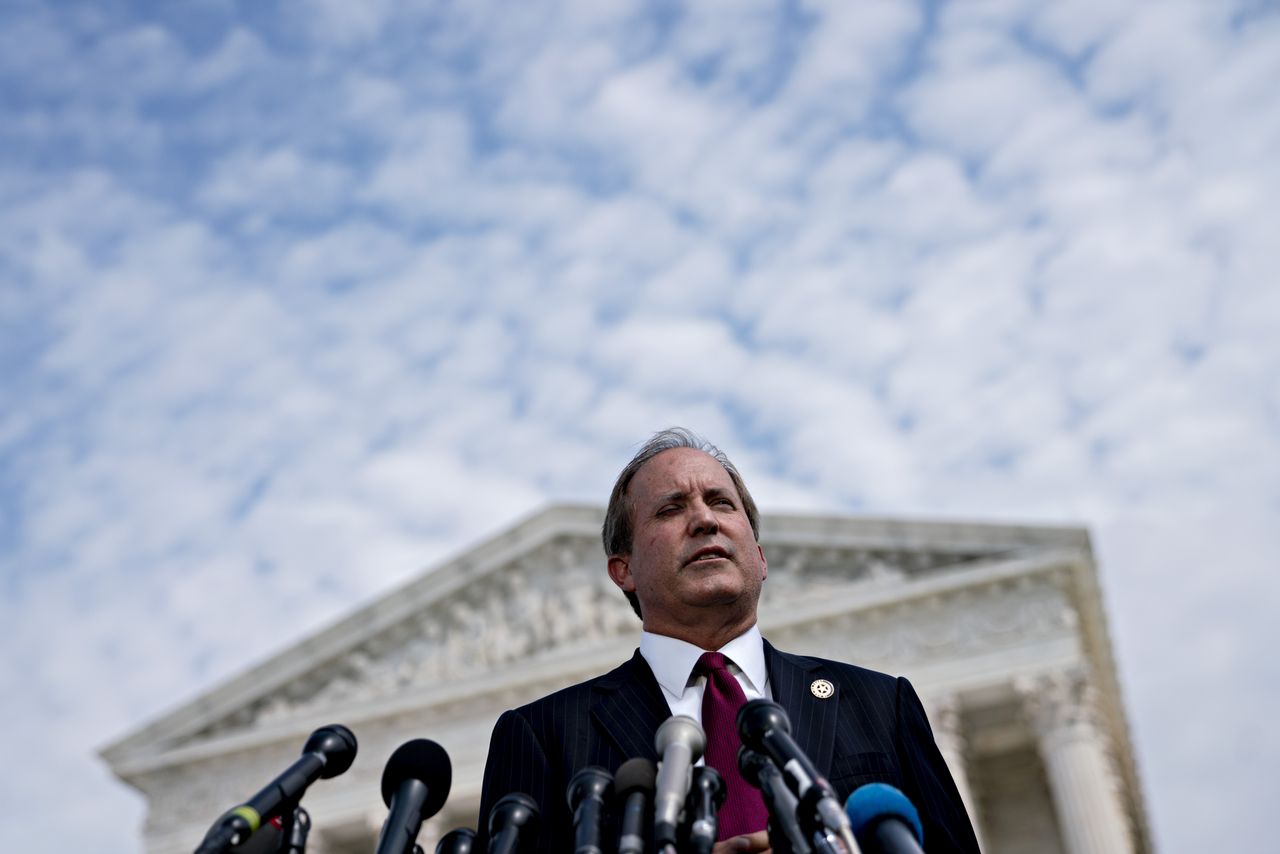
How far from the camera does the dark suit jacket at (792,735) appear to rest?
13.2 feet

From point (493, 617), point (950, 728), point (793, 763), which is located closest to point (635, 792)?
point (793, 763)

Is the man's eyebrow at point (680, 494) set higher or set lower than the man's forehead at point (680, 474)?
lower

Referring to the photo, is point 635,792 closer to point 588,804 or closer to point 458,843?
point 588,804

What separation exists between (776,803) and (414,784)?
108 cm

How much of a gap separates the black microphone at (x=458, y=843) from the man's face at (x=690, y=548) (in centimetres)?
91

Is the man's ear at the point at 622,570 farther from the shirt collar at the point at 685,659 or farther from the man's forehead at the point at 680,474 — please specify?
the shirt collar at the point at 685,659

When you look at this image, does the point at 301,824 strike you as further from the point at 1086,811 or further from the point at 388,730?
the point at 388,730

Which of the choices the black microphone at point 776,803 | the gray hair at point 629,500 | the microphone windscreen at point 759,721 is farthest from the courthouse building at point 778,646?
the microphone windscreen at point 759,721

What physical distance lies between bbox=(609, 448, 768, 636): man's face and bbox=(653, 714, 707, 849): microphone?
0.84 m

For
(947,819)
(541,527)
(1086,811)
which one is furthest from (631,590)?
(541,527)

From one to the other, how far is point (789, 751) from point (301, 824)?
5.36 feet

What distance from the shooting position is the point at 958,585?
27562mm

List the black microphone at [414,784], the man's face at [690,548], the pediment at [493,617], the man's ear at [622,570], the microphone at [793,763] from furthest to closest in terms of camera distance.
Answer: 1. the pediment at [493,617]
2. the man's ear at [622,570]
3. the man's face at [690,548]
4. the black microphone at [414,784]
5. the microphone at [793,763]

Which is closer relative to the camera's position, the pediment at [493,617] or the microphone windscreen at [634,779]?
the microphone windscreen at [634,779]
